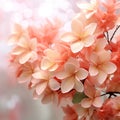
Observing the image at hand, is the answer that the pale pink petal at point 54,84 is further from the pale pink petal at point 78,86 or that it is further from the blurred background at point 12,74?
the blurred background at point 12,74

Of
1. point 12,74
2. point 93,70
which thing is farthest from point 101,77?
point 12,74

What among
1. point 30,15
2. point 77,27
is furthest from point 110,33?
point 30,15

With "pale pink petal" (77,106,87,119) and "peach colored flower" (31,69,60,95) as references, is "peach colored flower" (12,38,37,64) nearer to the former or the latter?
"peach colored flower" (31,69,60,95)

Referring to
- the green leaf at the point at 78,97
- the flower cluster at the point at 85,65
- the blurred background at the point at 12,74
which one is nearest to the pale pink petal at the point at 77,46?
the flower cluster at the point at 85,65

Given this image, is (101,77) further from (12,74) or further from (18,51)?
(12,74)

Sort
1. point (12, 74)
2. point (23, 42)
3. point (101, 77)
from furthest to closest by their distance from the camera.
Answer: point (12, 74) → point (23, 42) → point (101, 77)

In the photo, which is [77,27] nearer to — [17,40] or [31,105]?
[17,40]
